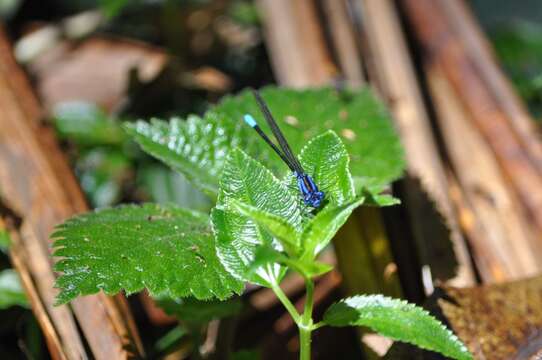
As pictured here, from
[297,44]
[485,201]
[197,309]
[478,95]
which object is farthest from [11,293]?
[478,95]

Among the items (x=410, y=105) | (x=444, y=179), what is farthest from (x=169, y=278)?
(x=410, y=105)

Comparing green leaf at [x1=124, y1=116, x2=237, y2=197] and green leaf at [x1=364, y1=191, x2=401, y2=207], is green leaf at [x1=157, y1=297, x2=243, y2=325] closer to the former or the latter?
green leaf at [x1=124, y1=116, x2=237, y2=197]

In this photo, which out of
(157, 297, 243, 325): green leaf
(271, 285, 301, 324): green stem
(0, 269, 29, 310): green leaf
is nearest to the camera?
(271, 285, 301, 324): green stem

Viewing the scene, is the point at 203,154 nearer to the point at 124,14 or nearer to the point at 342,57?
the point at 342,57

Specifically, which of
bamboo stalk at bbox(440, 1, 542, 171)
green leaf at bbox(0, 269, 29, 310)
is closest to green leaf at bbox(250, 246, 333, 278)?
green leaf at bbox(0, 269, 29, 310)

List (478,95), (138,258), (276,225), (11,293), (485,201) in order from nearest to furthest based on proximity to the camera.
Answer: (276,225), (138,258), (11,293), (485,201), (478,95)

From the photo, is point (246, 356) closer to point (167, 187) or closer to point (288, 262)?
point (288, 262)
